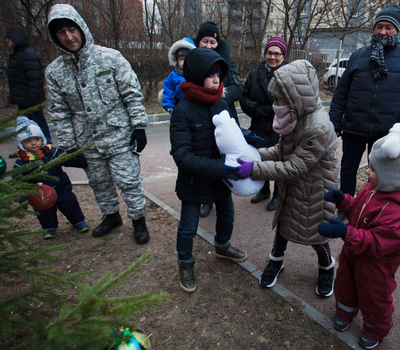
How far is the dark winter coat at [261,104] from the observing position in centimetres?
379

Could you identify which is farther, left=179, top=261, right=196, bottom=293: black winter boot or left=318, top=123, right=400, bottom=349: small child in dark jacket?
left=179, top=261, right=196, bottom=293: black winter boot

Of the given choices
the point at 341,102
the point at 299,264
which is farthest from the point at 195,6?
the point at 299,264

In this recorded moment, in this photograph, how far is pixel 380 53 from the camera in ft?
10.3

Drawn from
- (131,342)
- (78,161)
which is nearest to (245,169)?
(131,342)

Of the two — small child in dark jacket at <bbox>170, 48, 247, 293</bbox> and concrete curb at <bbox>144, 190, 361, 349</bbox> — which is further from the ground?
small child in dark jacket at <bbox>170, 48, 247, 293</bbox>

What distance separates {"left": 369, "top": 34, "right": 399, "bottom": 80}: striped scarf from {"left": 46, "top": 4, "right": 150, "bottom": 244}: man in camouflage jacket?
8.12 feet

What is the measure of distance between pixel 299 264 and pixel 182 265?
45.0 inches

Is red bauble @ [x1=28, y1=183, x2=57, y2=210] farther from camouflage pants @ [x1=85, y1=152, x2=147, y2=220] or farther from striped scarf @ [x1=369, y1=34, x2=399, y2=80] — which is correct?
striped scarf @ [x1=369, y1=34, x2=399, y2=80]

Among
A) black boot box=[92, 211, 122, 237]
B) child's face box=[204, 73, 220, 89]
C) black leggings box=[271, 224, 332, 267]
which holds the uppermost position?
child's face box=[204, 73, 220, 89]

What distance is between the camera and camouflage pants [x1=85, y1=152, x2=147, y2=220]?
3.17 m

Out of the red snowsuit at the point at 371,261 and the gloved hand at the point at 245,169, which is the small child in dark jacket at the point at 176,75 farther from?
the red snowsuit at the point at 371,261

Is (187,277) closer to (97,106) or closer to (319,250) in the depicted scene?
(319,250)

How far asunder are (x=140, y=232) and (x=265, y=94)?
227 centimetres

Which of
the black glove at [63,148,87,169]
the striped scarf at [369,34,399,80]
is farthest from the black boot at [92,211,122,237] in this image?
the striped scarf at [369,34,399,80]
